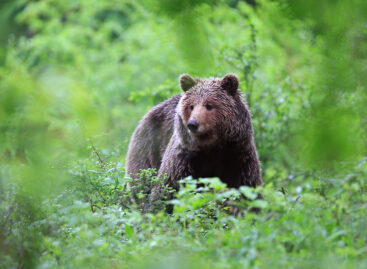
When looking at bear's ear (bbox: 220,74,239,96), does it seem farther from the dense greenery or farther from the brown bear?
the dense greenery

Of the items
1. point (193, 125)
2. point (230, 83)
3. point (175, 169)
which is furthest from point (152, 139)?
point (193, 125)

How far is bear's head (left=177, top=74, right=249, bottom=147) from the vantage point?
5199mm

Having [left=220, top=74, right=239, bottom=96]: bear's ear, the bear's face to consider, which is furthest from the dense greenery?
[left=220, top=74, right=239, bottom=96]: bear's ear

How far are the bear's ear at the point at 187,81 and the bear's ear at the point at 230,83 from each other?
0.34 m

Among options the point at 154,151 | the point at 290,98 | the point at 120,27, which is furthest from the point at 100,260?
the point at 120,27

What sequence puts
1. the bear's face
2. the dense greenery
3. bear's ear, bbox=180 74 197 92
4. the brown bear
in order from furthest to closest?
bear's ear, bbox=180 74 197 92
the brown bear
the bear's face
the dense greenery

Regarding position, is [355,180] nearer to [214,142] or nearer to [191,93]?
[214,142]

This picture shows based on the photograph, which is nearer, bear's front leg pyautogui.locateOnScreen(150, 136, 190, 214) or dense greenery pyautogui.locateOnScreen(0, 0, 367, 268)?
dense greenery pyautogui.locateOnScreen(0, 0, 367, 268)

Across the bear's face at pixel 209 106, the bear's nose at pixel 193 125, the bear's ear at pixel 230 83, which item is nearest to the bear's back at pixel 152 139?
the bear's face at pixel 209 106

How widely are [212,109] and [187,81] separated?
0.50m

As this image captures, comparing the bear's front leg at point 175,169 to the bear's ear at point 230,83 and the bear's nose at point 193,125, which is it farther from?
the bear's ear at point 230,83

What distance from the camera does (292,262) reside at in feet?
9.96

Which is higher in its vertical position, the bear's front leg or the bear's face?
the bear's face

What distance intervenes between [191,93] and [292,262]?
9.29 feet
